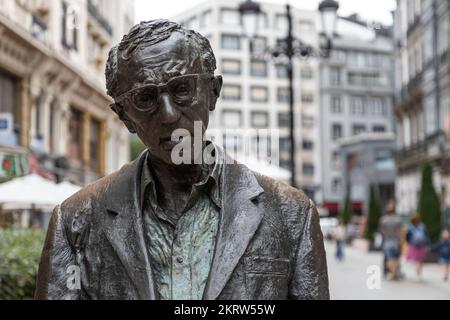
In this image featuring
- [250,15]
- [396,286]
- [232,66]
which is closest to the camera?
[250,15]

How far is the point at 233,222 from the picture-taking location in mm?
2004

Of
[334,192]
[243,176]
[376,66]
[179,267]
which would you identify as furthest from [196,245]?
[376,66]

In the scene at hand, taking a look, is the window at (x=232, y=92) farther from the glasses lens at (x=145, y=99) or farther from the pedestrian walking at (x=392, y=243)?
the glasses lens at (x=145, y=99)

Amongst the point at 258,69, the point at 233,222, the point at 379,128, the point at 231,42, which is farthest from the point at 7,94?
the point at 379,128

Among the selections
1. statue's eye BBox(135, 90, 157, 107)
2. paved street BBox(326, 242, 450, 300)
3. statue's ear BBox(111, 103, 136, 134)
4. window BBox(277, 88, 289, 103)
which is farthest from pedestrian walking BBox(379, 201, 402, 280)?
window BBox(277, 88, 289, 103)

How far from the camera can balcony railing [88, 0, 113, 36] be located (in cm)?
3095

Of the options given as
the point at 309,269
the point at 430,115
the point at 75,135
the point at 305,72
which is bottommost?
the point at 309,269

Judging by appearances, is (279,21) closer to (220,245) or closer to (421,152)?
(421,152)

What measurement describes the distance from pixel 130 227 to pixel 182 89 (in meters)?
0.39

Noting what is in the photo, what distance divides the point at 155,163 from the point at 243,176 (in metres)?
0.25

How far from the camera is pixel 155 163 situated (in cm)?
210

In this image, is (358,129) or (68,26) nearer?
(68,26)

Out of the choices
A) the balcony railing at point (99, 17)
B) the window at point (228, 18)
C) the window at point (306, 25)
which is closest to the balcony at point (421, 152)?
the balcony railing at point (99, 17)

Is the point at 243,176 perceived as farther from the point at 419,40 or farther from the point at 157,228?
the point at 419,40
